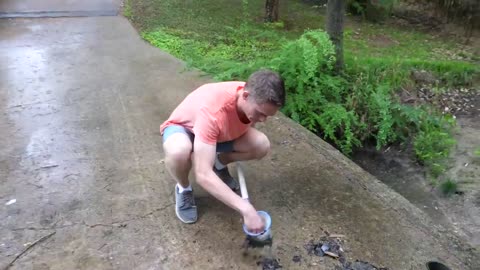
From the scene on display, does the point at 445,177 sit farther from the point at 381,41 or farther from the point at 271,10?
the point at 271,10

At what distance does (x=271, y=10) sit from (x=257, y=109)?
5.28 meters

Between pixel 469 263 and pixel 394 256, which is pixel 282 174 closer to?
pixel 394 256

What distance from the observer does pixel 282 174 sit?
327 centimetres

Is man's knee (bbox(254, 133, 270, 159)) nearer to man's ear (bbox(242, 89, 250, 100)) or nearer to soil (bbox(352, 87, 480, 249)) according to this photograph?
man's ear (bbox(242, 89, 250, 100))

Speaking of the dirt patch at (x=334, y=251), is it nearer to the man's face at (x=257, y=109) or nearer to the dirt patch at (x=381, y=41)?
the man's face at (x=257, y=109)

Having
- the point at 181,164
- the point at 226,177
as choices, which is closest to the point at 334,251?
the point at 226,177

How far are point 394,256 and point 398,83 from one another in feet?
10.3

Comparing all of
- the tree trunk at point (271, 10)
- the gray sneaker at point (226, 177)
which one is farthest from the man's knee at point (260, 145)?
the tree trunk at point (271, 10)

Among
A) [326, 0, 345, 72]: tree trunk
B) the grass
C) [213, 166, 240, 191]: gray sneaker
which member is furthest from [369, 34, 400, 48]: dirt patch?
[213, 166, 240, 191]: gray sneaker

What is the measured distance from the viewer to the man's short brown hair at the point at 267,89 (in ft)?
7.61

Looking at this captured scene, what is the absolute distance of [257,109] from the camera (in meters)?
2.38

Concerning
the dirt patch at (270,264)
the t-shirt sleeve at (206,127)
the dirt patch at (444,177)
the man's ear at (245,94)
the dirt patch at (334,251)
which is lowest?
the dirt patch at (444,177)

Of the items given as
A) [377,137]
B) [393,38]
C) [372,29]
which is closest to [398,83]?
[377,137]

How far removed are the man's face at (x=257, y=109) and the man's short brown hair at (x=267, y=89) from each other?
2cm
